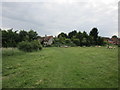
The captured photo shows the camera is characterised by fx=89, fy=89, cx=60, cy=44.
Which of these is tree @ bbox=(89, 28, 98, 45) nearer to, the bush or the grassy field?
the bush

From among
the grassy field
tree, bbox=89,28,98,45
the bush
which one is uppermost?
tree, bbox=89,28,98,45

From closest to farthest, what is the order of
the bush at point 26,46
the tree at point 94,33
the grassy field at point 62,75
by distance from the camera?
1. the grassy field at point 62,75
2. the bush at point 26,46
3. the tree at point 94,33

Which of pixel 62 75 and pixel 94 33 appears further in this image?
pixel 94 33

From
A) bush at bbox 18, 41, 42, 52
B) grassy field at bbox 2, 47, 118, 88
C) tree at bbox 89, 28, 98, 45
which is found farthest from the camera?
tree at bbox 89, 28, 98, 45

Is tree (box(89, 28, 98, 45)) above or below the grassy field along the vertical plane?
above

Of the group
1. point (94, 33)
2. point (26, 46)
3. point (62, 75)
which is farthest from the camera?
point (94, 33)

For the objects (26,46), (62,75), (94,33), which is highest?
(94,33)

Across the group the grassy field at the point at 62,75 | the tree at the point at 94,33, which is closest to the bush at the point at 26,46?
the grassy field at the point at 62,75

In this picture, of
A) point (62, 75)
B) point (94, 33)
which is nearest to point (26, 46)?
point (62, 75)

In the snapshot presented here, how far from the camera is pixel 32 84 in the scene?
3.77 m

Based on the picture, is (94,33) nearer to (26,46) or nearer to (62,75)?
(26,46)

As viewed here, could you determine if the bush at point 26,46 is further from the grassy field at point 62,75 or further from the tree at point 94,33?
the tree at point 94,33

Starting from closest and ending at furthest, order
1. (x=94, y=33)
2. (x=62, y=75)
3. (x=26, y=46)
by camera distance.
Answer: (x=62, y=75), (x=26, y=46), (x=94, y=33)

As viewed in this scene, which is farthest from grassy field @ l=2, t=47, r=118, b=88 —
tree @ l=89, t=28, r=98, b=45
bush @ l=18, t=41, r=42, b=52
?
tree @ l=89, t=28, r=98, b=45
